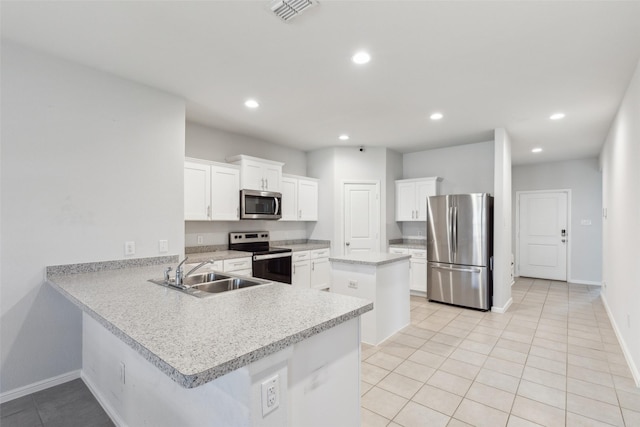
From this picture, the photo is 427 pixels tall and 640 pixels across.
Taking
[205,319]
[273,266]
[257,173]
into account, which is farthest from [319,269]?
[205,319]

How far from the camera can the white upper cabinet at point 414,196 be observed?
5588 millimetres

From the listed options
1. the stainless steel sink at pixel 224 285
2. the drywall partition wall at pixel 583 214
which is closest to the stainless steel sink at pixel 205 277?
the stainless steel sink at pixel 224 285

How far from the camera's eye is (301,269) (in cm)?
492

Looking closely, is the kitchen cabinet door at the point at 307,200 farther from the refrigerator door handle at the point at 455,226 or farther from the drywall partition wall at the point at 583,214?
the drywall partition wall at the point at 583,214

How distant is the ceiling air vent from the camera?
1878mm

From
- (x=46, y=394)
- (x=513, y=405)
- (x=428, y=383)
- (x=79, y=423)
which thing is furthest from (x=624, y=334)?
(x=46, y=394)

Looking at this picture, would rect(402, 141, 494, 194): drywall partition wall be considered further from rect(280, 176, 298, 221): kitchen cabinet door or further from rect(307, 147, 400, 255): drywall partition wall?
rect(280, 176, 298, 221): kitchen cabinet door

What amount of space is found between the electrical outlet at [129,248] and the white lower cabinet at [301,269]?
7.50ft

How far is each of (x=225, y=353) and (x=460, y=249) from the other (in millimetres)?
4415

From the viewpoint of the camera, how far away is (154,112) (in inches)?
120

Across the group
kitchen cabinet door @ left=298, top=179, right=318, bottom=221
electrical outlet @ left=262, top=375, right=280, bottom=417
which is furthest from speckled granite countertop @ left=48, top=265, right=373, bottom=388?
kitchen cabinet door @ left=298, top=179, right=318, bottom=221

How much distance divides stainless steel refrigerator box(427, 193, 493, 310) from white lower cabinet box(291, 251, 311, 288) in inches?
76.6

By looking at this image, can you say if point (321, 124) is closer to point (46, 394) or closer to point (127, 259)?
point (127, 259)

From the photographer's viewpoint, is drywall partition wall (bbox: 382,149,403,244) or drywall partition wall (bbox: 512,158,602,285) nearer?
drywall partition wall (bbox: 382,149,403,244)
